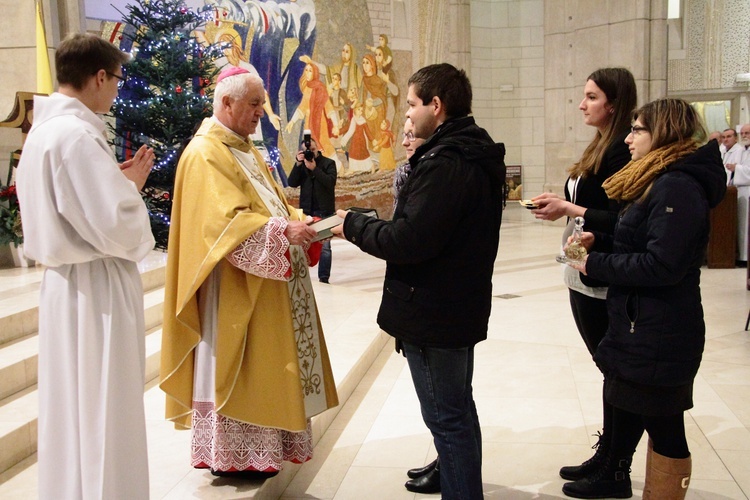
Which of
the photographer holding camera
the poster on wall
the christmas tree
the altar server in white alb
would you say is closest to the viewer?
the altar server in white alb

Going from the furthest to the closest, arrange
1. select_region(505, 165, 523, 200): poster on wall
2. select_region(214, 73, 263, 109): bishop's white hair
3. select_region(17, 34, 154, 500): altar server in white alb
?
select_region(505, 165, 523, 200): poster on wall, select_region(214, 73, 263, 109): bishop's white hair, select_region(17, 34, 154, 500): altar server in white alb

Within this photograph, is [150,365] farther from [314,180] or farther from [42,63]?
[314,180]

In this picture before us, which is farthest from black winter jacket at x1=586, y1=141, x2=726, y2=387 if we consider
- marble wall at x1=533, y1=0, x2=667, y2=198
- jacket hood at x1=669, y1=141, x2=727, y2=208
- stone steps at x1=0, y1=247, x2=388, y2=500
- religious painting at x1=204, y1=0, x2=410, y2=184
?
marble wall at x1=533, y1=0, x2=667, y2=198

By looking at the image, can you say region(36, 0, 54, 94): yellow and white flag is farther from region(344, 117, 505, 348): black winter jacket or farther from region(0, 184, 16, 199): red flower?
region(344, 117, 505, 348): black winter jacket

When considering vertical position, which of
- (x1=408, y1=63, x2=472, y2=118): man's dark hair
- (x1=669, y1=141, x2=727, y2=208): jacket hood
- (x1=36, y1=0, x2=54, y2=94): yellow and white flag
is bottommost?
(x1=669, y1=141, x2=727, y2=208): jacket hood

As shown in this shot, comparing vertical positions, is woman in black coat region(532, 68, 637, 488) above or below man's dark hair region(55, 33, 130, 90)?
below

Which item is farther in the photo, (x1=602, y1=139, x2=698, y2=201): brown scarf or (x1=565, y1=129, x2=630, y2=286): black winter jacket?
(x1=565, y1=129, x2=630, y2=286): black winter jacket

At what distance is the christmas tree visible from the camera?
7445mm

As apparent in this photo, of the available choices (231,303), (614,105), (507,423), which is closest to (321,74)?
(507,423)

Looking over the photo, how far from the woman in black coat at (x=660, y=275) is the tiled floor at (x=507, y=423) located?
0.77 m

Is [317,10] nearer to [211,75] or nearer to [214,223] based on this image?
[211,75]

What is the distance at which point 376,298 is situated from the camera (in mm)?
7039

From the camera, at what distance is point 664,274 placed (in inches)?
95.3

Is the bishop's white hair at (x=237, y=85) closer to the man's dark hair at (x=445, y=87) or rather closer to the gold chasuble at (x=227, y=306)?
the gold chasuble at (x=227, y=306)
